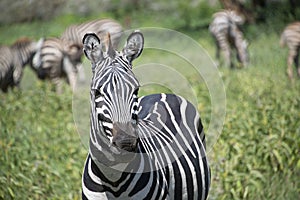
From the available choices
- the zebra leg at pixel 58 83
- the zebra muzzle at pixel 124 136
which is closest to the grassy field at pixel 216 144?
the zebra muzzle at pixel 124 136

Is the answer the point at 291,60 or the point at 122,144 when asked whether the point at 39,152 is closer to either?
the point at 122,144

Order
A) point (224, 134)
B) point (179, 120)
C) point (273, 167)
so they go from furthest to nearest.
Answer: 1. point (224, 134)
2. point (273, 167)
3. point (179, 120)

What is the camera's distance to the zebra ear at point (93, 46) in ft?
12.5

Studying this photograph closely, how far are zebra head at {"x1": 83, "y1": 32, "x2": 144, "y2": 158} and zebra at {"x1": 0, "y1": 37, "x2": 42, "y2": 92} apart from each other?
776 centimetres

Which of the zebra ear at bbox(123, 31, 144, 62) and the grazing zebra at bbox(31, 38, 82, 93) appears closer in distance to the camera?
the zebra ear at bbox(123, 31, 144, 62)

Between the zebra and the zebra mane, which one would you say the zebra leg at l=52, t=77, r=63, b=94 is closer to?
the zebra

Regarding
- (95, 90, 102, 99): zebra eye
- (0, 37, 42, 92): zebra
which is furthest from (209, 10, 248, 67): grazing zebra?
(95, 90, 102, 99): zebra eye

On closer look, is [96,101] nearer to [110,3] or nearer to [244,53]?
[244,53]

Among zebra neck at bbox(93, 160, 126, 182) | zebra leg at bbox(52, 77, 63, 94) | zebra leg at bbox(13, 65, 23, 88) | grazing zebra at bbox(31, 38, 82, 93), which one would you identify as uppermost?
grazing zebra at bbox(31, 38, 82, 93)

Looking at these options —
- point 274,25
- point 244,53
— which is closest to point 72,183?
point 244,53

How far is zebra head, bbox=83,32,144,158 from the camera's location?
3539mm

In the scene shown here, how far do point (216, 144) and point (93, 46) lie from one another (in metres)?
3.08

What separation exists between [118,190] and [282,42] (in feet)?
29.2

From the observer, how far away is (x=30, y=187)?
5.80 meters
